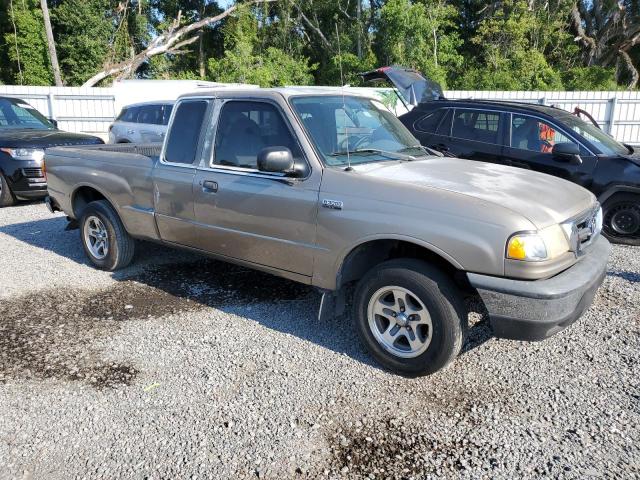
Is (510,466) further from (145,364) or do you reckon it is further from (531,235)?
(145,364)

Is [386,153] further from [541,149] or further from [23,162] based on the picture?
[23,162]

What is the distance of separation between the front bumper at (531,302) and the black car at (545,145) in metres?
4.13

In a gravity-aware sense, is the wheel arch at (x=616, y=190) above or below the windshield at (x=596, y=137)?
below

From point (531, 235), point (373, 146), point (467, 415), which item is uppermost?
point (373, 146)

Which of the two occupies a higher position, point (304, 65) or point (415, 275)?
point (304, 65)

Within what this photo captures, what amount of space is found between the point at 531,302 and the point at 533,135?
4735mm

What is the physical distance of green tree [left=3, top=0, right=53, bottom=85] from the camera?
2884 cm

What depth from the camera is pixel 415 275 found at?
356 centimetres

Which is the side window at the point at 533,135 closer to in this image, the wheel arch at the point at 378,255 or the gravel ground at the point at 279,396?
the gravel ground at the point at 279,396

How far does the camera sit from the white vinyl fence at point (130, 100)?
55.5 ft

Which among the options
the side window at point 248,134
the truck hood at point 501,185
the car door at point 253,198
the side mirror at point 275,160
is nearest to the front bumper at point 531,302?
the truck hood at point 501,185

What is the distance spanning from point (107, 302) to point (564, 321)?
3.95m

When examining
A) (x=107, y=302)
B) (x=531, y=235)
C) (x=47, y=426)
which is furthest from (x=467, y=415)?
(x=107, y=302)

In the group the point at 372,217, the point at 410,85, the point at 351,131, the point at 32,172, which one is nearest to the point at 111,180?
the point at 351,131
